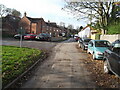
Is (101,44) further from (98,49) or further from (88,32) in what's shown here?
(88,32)

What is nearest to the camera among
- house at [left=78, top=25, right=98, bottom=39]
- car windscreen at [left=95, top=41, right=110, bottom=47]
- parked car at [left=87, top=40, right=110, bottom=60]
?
parked car at [left=87, top=40, right=110, bottom=60]

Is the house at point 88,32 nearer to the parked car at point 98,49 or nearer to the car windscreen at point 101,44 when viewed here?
the car windscreen at point 101,44

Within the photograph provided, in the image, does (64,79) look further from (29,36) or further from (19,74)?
(29,36)

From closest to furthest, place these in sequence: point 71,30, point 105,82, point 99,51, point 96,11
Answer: point 105,82
point 99,51
point 96,11
point 71,30

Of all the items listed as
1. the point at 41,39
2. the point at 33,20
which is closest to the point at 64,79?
the point at 41,39

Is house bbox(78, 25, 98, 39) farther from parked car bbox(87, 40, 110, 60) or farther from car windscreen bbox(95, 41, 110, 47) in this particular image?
parked car bbox(87, 40, 110, 60)

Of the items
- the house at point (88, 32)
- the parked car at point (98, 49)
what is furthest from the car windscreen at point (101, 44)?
the house at point (88, 32)

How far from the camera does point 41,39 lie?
3092 centimetres

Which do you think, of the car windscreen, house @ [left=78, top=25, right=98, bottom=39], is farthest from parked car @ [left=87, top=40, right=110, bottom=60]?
house @ [left=78, top=25, right=98, bottom=39]

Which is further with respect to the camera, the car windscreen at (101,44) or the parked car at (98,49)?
the car windscreen at (101,44)

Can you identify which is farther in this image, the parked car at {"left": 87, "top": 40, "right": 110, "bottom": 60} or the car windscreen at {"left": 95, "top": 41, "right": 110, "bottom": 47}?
the car windscreen at {"left": 95, "top": 41, "right": 110, "bottom": 47}

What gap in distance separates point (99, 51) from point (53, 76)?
4.95m

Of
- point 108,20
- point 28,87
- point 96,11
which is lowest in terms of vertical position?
point 28,87

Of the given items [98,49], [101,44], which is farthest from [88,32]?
[98,49]
